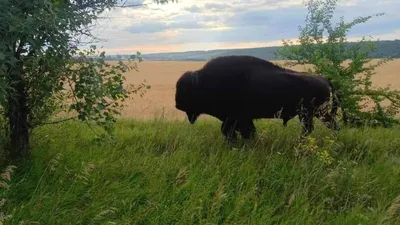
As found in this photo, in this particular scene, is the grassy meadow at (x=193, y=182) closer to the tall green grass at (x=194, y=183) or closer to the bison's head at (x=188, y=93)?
the tall green grass at (x=194, y=183)

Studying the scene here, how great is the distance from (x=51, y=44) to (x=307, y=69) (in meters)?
6.51

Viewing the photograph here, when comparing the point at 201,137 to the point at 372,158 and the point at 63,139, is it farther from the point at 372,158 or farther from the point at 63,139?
the point at 372,158

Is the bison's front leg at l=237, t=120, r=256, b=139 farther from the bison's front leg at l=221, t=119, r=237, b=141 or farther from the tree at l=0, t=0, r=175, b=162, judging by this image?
the tree at l=0, t=0, r=175, b=162

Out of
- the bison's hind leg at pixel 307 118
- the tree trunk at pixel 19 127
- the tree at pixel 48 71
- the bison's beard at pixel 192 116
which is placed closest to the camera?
the tree at pixel 48 71

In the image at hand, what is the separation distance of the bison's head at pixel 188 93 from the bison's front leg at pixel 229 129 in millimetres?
458

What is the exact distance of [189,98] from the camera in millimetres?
7039

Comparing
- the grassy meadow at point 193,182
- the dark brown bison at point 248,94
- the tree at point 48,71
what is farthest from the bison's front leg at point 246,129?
the tree at point 48,71

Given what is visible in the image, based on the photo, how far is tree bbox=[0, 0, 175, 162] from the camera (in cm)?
383

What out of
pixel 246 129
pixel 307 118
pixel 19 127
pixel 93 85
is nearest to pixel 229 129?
pixel 246 129

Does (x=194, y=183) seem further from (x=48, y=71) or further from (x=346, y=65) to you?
(x=346, y=65)

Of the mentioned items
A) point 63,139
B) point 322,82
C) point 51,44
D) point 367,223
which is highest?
point 51,44

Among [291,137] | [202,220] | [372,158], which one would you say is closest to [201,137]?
[291,137]

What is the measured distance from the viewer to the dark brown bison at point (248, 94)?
273 inches

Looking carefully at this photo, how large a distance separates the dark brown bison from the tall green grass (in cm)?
48
